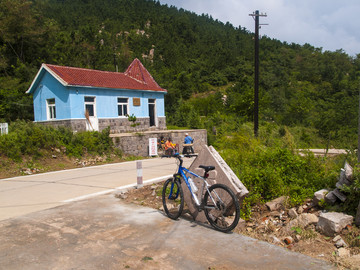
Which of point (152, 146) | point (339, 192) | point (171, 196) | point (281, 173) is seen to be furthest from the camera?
point (152, 146)

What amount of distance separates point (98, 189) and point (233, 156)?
153 inches


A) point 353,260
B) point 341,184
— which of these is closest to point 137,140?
point 341,184

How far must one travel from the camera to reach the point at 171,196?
603 centimetres

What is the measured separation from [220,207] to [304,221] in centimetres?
142

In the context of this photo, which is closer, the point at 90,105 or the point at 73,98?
the point at 73,98

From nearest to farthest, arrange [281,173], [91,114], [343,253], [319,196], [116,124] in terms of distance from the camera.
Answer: [343,253], [319,196], [281,173], [91,114], [116,124]

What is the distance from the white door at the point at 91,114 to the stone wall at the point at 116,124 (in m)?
0.28

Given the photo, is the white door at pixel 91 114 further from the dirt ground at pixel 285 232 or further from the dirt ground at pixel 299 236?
the dirt ground at pixel 299 236

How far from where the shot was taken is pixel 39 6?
41781mm

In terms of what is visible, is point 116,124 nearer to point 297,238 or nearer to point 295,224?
point 295,224

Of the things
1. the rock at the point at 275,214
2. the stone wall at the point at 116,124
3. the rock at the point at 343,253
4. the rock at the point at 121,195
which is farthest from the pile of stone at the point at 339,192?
the stone wall at the point at 116,124

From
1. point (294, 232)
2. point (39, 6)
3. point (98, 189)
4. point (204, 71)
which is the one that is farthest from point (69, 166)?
point (204, 71)

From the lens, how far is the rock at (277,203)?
19.2ft

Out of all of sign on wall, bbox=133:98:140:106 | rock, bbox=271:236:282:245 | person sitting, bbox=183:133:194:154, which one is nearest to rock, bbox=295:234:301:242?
rock, bbox=271:236:282:245
